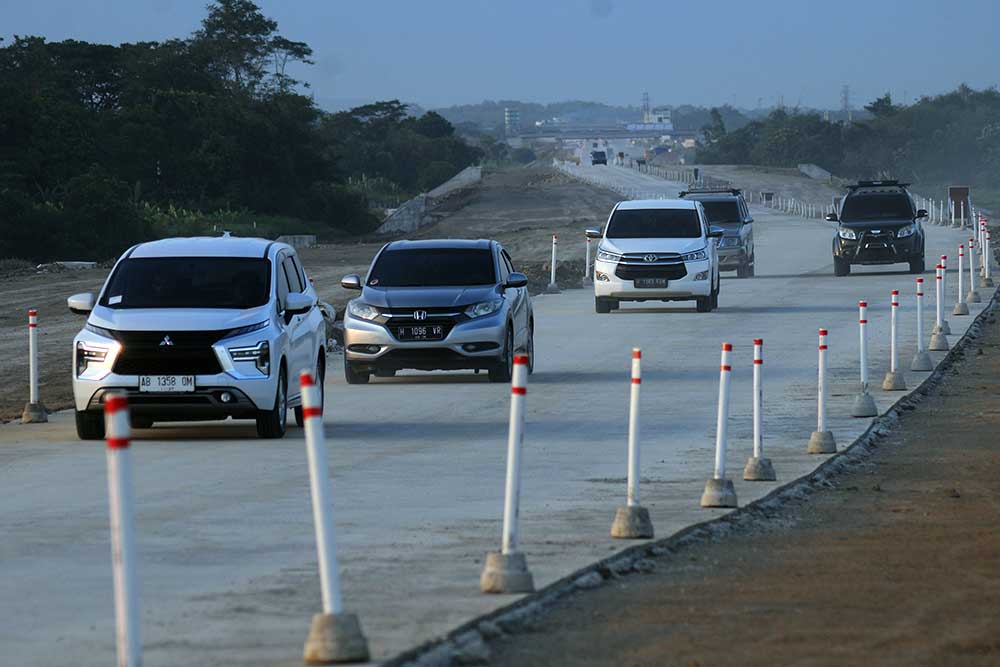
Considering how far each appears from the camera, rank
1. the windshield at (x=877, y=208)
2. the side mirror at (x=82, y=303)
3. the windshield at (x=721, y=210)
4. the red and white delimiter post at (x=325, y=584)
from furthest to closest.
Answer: the windshield at (x=721, y=210) < the windshield at (x=877, y=208) < the side mirror at (x=82, y=303) < the red and white delimiter post at (x=325, y=584)

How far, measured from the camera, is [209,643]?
868cm

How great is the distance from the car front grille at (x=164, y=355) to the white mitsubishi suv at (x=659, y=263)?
19.1 metres

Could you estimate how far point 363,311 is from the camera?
949 inches

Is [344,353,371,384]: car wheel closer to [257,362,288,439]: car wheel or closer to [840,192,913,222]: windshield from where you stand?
[257,362,288,439]: car wheel

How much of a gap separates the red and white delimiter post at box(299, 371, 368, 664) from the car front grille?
9.78m

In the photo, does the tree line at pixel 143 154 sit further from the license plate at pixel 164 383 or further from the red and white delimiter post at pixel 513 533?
the red and white delimiter post at pixel 513 533

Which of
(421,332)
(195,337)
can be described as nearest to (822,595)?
(195,337)

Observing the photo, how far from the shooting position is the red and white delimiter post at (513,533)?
9828mm

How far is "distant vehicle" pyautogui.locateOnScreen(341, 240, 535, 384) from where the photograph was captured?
2375 centimetres

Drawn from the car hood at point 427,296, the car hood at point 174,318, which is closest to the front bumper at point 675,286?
the car hood at point 427,296

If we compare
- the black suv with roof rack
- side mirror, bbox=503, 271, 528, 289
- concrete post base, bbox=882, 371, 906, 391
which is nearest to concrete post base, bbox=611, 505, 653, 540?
concrete post base, bbox=882, 371, 906, 391

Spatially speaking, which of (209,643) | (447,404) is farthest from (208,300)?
(209,643)

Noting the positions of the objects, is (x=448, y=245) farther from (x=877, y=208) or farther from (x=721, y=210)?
(x=877, y=208)

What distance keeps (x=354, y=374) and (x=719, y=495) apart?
11609 millimetres
